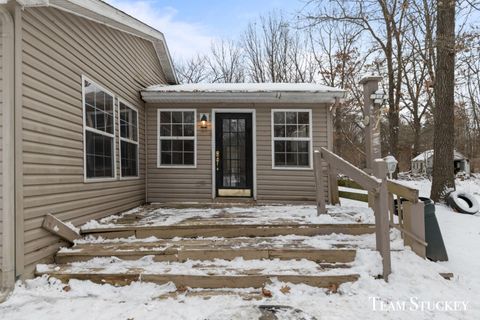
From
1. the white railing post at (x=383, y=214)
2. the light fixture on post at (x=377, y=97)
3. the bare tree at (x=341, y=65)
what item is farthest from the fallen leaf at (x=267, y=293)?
the bare tree at (x=341, y=65)

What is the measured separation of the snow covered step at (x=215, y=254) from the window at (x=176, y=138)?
341 centimetres

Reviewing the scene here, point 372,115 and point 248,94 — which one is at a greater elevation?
point 248,94

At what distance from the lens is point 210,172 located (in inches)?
265

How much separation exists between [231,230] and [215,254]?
66cm

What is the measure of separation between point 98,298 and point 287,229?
235 centimetres

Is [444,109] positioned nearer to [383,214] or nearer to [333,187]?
[333,187]

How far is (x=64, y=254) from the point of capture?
3.42m

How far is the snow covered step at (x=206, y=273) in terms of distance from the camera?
3.02m

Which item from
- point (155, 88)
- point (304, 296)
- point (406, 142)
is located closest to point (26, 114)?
point (304, 296)

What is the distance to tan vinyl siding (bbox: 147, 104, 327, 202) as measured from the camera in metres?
6.64

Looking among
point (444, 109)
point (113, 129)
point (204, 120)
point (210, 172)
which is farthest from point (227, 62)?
point (113, 129)

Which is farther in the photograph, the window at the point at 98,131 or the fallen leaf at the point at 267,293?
the window at the point at 98,131

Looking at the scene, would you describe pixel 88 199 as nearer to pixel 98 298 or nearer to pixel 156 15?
pixel 98 298

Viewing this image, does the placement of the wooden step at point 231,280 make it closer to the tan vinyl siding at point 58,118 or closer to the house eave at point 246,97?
the tan vinyl siding at point 58,118
